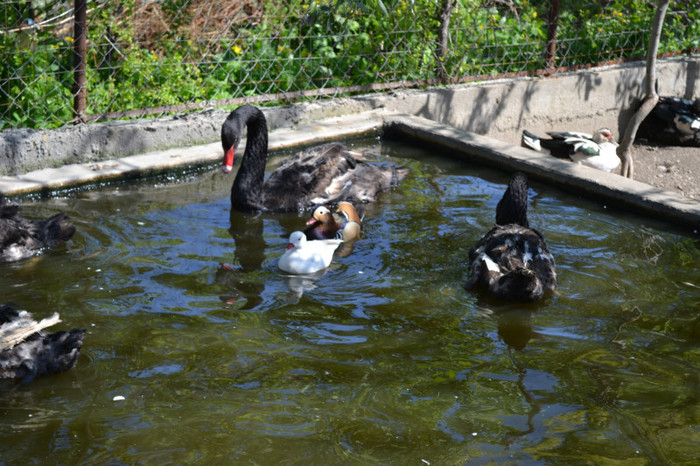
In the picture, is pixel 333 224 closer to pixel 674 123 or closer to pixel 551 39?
pixel 551 39

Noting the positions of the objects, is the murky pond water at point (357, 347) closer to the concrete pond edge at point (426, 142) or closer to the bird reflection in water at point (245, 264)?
the bird reflection in water at point (245, 264)

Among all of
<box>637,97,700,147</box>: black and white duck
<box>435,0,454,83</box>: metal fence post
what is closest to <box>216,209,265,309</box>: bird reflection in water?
<box>435,0,454,83</box>: metal fence post

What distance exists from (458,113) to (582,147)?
1.82 meters

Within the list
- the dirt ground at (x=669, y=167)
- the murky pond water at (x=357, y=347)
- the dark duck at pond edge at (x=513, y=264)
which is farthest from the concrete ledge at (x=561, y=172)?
the dirt ground at (x=669, y=167)

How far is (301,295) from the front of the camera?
594 centimetres

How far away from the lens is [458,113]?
11133 millimetres

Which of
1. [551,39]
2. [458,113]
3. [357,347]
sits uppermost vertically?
[551,39]

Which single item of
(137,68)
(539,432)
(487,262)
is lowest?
(539,432)

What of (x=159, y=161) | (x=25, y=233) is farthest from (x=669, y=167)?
(x=25, y=233)

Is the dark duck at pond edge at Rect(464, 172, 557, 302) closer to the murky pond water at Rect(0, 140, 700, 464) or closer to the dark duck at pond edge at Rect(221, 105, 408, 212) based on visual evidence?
the murky pond water at Rect(0, 140, 700, 464)

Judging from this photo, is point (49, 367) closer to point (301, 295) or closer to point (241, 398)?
point (241, 398)

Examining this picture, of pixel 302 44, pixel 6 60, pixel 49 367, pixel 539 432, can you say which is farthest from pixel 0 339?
pixel 302 44

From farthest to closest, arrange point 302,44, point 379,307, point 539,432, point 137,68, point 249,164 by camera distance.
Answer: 1. point 302,44
2. point 137,68
3. point 249,164
4. point 379,307
5. point 539,432

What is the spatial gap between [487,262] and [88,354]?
2.72 metres
